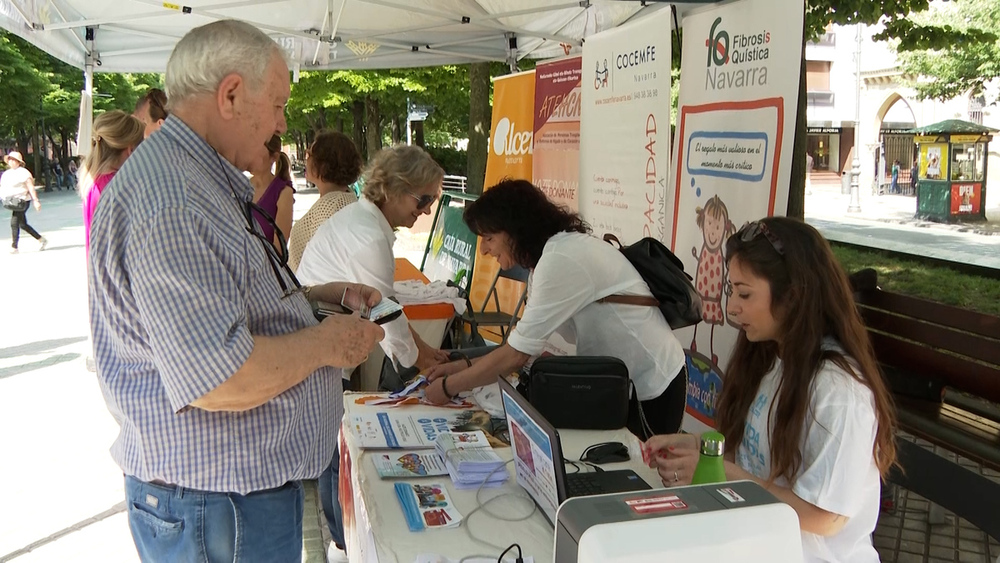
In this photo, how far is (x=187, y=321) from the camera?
1287 mm

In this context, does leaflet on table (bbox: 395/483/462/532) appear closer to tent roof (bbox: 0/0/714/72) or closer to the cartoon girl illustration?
the cartoon girl illustration

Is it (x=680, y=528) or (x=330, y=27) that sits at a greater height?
(x=330, y=27)

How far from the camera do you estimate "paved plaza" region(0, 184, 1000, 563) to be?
11.3 ft

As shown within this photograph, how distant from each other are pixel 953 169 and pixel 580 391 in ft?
32.1

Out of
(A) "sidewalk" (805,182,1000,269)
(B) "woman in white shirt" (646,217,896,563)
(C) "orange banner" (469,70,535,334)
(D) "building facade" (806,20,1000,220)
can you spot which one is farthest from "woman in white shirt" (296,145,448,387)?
(A) "sidewalk" (805,182,1000,269)

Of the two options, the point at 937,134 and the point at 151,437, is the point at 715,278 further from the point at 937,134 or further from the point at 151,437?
the point at 937,134

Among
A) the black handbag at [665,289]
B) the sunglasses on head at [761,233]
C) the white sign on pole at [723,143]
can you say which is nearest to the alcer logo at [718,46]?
the white sign on pole at [723,143]

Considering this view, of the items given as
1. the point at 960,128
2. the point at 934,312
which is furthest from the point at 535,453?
the point at 960,128

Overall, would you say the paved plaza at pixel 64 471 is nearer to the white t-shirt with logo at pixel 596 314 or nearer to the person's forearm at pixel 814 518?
the white t-shirt with logo at pixel 596 314

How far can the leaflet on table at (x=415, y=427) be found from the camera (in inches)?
89.0

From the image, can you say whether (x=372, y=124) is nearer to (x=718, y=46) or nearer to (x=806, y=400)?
(x=718, y=46)

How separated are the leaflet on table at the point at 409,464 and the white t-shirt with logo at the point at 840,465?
847mm

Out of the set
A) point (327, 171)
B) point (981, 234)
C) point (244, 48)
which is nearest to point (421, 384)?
point (244, 48)

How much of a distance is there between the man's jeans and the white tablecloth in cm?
23
